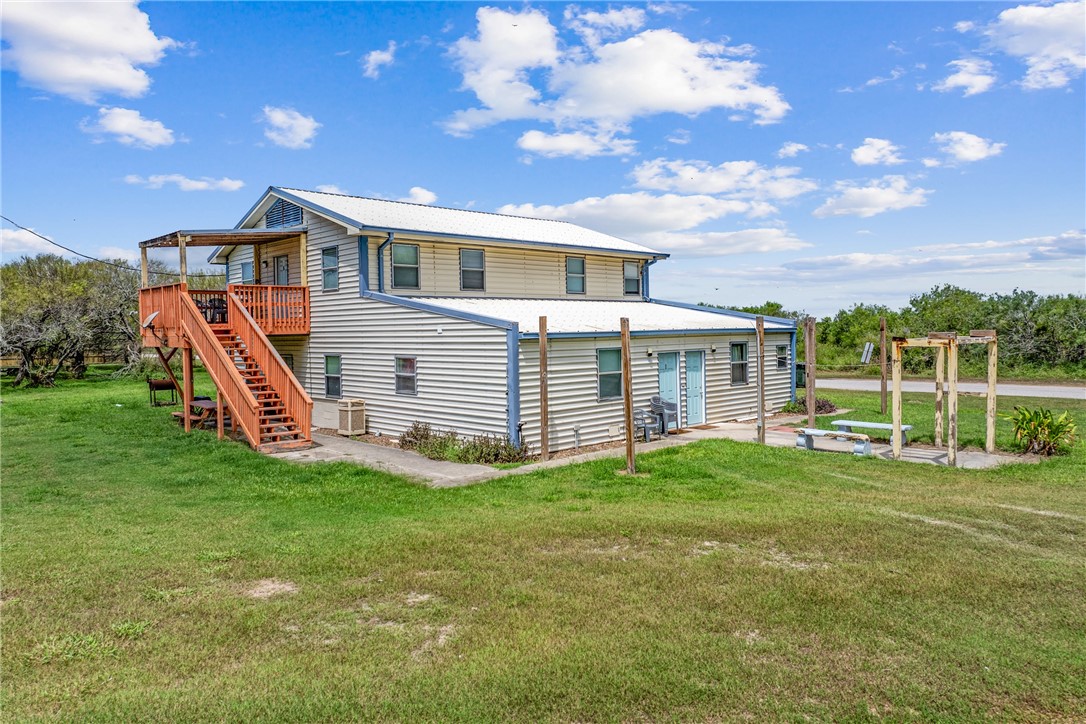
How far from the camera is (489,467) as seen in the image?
12.8 meters

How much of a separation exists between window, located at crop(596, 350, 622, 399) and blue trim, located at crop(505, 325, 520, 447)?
92.9 inches

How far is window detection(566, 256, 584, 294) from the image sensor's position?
21250mm

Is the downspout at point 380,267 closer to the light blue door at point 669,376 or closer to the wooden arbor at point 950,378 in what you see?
the light blue door at point 669,376

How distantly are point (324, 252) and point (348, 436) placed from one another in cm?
500

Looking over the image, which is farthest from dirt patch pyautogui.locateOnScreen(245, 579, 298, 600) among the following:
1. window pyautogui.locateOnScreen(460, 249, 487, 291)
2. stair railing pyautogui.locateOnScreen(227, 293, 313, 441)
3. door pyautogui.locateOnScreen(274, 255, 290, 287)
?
door pyautogui.locateOnScreen(274, 255, 290, 287)

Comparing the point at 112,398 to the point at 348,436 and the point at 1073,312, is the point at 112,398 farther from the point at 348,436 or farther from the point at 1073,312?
the point at 1073,312

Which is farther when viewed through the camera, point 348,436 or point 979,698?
point 348,436

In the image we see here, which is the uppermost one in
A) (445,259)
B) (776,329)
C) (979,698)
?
(445,259)

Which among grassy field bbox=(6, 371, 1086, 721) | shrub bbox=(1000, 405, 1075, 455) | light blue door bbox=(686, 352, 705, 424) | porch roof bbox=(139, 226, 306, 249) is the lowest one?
grassy field bbox=(6, 371, 1086, 721)

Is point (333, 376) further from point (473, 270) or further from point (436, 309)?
point (436, 309)

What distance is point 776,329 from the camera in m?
20.9

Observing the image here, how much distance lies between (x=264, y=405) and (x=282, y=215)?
22.6 ft

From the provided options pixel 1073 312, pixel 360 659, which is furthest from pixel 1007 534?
pixel 1073 312

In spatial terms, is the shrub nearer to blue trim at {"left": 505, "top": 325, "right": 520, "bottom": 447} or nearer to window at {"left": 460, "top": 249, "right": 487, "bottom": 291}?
blue trim at {"left": 505, "top": 325, "right": 520, "bottom": 447}
